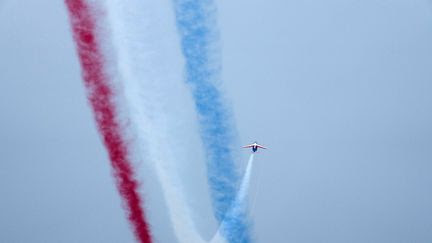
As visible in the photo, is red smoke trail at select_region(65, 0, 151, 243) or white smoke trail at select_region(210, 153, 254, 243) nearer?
red smoke trail at select_region(65, 0, 151, 243)

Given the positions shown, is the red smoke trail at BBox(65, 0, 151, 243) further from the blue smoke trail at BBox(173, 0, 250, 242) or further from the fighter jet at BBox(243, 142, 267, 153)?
the fighter jet at BBox(243, 142, 267, 153)

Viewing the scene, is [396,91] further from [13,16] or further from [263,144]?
[13,16]

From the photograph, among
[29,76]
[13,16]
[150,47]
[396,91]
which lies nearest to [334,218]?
[396,91]

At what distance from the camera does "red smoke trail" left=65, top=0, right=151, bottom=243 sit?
183 cm

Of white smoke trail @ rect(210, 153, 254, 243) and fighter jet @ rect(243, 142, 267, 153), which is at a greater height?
fighter jet @ rect(243, 142, 267, 153)

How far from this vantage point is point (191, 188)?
78.4 inches

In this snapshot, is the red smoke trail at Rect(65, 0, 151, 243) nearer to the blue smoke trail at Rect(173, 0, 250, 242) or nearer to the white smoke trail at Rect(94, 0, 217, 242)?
the white smoke trail at Rect(94, 0, 217, 242)

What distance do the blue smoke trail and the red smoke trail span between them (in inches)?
16.0

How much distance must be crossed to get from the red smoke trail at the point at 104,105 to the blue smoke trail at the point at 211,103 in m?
0.41

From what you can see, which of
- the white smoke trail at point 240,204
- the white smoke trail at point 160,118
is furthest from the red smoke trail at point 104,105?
the white smoke trail at point 240,204

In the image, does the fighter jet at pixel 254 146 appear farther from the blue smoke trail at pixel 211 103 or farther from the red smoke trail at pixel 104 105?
the red smoke trail at pixel 104 105

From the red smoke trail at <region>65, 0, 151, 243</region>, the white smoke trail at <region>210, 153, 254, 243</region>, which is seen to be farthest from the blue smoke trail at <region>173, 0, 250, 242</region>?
the red smoke trail at <region>65, 0, 151, 243</region>

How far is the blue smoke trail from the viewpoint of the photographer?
6.07 ft

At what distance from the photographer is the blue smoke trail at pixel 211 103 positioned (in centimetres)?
185
